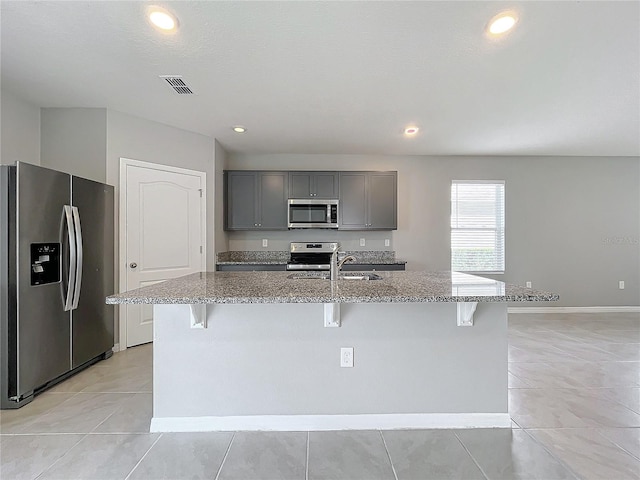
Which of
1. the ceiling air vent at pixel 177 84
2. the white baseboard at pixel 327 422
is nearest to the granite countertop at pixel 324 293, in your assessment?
the white baseboard at pixel 327 422

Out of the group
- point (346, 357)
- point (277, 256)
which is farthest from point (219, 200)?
point (346, 357)

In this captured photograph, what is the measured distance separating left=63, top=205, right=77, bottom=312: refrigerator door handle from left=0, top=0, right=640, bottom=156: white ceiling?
1.15 m

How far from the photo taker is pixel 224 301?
1526mm

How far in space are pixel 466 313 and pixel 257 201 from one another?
135 inches

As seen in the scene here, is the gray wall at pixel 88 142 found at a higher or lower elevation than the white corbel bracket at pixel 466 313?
higher

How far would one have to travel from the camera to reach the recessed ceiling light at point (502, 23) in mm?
1959

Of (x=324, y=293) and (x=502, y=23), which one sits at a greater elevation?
(x=502, y=23)

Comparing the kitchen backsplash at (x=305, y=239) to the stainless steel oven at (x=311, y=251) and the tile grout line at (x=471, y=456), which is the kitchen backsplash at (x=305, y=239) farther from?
the tile grout line at (x=471, y=456)

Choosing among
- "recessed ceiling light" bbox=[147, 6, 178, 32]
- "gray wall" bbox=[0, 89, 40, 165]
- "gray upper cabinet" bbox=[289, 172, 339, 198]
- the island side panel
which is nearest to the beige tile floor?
the island side panel

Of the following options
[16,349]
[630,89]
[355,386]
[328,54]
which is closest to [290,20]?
[328,54]

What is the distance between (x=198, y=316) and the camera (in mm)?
1964

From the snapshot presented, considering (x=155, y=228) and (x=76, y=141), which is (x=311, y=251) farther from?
(x=76, y=141)

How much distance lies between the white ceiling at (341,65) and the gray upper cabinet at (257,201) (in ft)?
2.81

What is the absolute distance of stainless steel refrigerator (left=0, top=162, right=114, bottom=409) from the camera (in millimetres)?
2318
